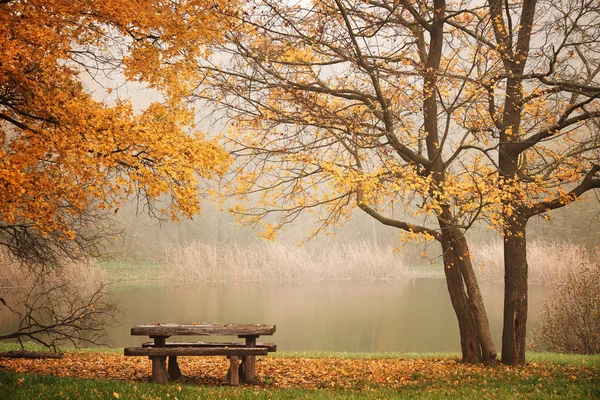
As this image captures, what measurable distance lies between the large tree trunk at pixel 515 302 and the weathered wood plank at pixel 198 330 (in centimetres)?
410

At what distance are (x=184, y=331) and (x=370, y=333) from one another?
10.2 m

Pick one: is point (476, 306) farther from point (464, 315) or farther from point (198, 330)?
point (198, 330)

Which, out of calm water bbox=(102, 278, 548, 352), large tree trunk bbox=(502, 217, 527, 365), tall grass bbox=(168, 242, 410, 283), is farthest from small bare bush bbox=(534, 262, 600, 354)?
tall grass bbox=(168, 242, 410, 283)

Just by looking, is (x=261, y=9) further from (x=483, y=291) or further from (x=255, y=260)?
(x=255, y=260)

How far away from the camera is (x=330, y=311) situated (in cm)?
1928

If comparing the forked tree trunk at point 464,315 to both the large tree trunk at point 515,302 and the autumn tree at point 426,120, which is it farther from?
the large tree trunk at point 515,302

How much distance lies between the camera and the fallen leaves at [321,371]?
7.16 metres

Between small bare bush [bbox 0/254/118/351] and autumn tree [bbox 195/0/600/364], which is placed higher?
autumn tree [bbox 195/0/600/364]

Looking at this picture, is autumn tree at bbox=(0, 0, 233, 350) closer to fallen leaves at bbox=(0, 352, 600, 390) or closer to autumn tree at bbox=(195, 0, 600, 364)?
autumn tree at bbox=(195, 0, 600, 364)

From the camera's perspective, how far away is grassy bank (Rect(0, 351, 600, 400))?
228 inches

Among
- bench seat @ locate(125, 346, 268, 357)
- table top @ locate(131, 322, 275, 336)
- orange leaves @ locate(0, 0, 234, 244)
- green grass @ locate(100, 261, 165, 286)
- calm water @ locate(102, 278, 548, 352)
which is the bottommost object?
calm water @ locate(102, 278, 548, 352)

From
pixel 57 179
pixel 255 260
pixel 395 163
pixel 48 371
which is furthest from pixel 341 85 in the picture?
pixel 255 260

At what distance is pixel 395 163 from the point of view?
8.34 m

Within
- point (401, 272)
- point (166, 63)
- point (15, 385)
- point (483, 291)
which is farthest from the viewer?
point (401, 272)
